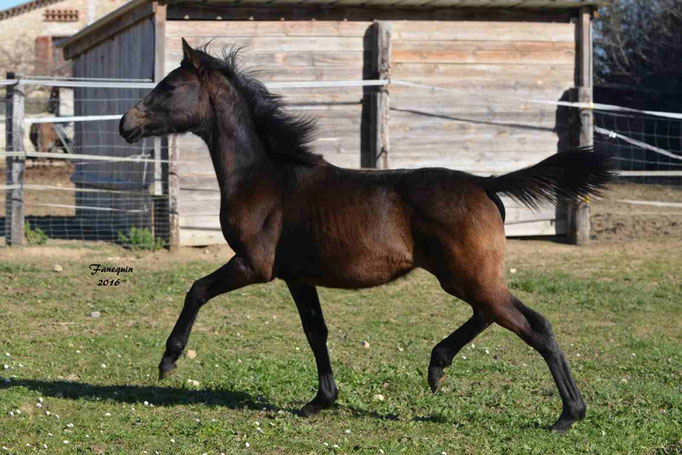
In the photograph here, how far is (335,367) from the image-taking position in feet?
23.3

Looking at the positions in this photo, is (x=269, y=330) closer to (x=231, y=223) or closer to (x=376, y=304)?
(x=376, y=304)

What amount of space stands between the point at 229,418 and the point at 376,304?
159 inches

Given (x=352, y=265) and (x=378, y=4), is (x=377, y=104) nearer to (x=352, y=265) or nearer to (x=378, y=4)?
(x=378, y=4)

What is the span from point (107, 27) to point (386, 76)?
16.1ft

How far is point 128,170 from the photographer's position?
45.5 feet

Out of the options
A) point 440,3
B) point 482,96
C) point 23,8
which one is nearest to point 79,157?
point 440,3

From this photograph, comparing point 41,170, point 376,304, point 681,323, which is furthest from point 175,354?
point 41,170

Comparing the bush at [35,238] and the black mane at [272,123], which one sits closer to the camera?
the black mane at [272,123]

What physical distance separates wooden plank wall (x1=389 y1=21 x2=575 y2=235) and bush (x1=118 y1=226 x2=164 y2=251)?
371 cm

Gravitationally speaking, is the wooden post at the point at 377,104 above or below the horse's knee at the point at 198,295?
above

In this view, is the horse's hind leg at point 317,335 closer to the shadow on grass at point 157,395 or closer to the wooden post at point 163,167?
the shadow on grass at point 157,395

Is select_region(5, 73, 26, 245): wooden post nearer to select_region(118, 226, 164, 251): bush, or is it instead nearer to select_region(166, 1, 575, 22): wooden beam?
select_region(118, 226, 164, 251): bush

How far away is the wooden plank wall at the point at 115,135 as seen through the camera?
13075mm

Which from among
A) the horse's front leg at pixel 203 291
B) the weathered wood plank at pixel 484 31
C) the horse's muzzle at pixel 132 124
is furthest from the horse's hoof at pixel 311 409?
the weathered wood plank at pixel 484 31
